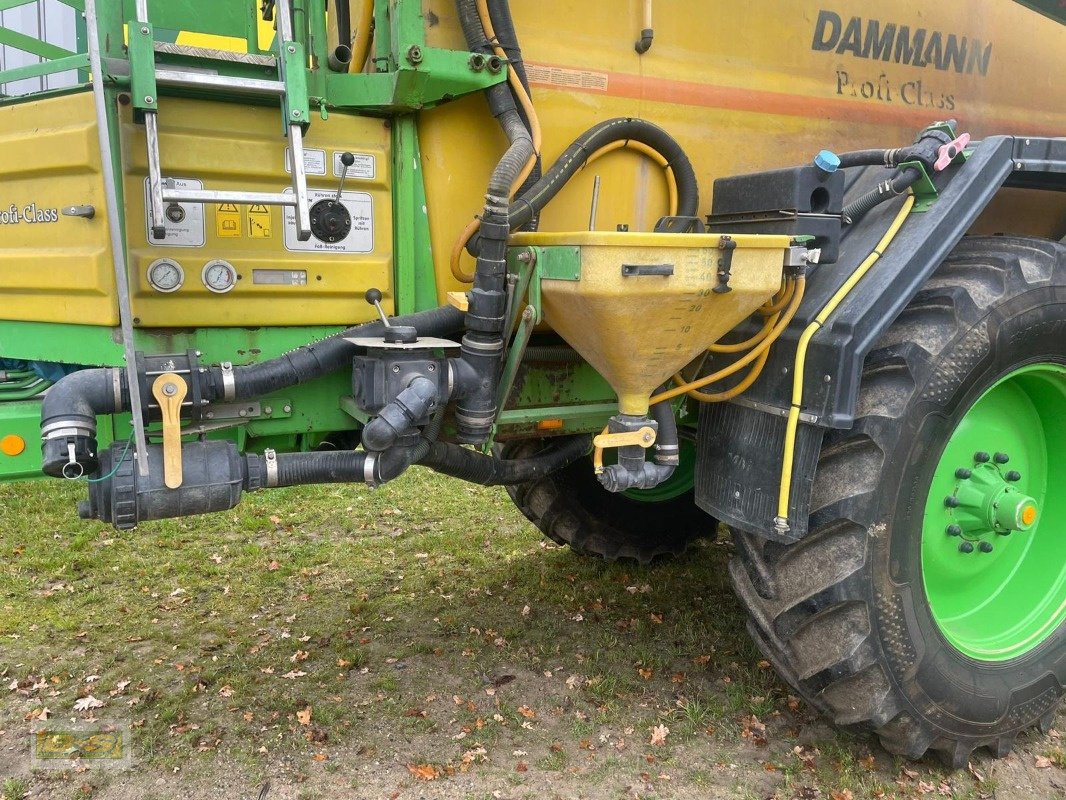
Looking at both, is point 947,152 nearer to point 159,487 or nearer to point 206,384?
point 206,384

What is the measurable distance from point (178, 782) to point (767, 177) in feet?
8.31

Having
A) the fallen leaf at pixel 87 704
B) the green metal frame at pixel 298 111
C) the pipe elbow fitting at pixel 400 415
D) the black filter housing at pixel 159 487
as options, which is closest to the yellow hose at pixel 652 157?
the green metal frame at pixel 298 111

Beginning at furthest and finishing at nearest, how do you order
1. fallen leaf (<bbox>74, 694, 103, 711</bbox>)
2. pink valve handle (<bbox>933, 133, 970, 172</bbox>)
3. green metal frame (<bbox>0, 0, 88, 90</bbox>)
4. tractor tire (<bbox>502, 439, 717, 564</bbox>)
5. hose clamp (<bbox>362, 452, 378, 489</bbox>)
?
tractor tire (<bbox>502, 439, 717, 564</bbox>) < fallen leaf (<bbox>74, 694, 103, 711</bbox>) < pink valve handle (<bbox>933, 133, 970, 172</bbox>) < hose clamp (<bbox>362, 452, 378, 489</bbox>) < green metal frame (<bbox>0, 0, 88, 90</bbox>)

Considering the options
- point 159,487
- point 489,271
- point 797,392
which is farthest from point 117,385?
point 797,392

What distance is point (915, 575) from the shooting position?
260 cm

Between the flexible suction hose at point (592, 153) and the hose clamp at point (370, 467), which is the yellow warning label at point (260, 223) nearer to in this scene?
the flexible suction hose at point (592, 153)

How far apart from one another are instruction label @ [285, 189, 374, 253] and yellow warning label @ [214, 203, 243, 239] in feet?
0.41

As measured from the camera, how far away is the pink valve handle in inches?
100

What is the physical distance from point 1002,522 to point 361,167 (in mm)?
2195

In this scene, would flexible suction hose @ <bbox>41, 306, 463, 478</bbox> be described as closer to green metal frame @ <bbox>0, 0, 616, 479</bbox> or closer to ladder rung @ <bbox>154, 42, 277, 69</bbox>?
green metal frame @ <bbox>0, 0, 616, 479</bbox>

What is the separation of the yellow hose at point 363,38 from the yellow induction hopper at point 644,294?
0.67m

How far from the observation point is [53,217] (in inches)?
92.9

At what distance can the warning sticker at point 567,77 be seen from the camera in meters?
2.59

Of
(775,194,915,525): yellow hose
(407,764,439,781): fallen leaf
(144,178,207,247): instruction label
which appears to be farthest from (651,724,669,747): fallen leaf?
(144,178,207,247): instruction label
